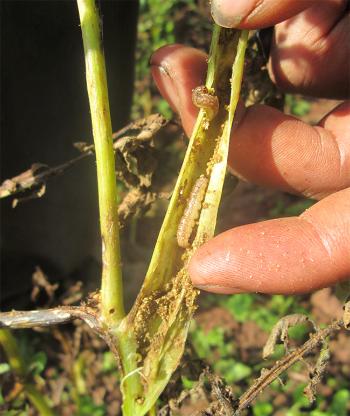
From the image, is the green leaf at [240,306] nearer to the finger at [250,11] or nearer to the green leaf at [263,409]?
the green leaf at [263,409]

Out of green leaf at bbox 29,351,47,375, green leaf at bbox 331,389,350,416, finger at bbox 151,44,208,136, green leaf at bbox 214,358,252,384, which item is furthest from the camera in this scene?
green leaf at bbox 214,358,252,384

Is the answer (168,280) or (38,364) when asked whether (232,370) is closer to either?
(38,364)

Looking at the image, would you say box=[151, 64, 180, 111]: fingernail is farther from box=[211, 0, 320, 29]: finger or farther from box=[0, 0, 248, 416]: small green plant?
box=[211, 0, 320, 29]: finger

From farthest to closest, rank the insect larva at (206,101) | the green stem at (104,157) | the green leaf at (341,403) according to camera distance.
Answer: the green leaf at (341,403), the insect larva at (206,101), the green stem at (104,157)

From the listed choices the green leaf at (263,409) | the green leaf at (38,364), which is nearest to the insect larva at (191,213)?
the green leaf at (38,364)

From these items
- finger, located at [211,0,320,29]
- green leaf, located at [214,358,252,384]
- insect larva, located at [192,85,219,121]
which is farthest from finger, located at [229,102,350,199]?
green leaf, located at [214,358,252,384]

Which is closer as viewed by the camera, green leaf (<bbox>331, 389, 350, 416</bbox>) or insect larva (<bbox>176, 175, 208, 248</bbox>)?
insect larva (<bbox>176, 175, 208, 248</bbox>)

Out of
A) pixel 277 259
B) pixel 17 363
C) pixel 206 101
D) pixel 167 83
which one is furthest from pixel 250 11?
pixel 17 363
